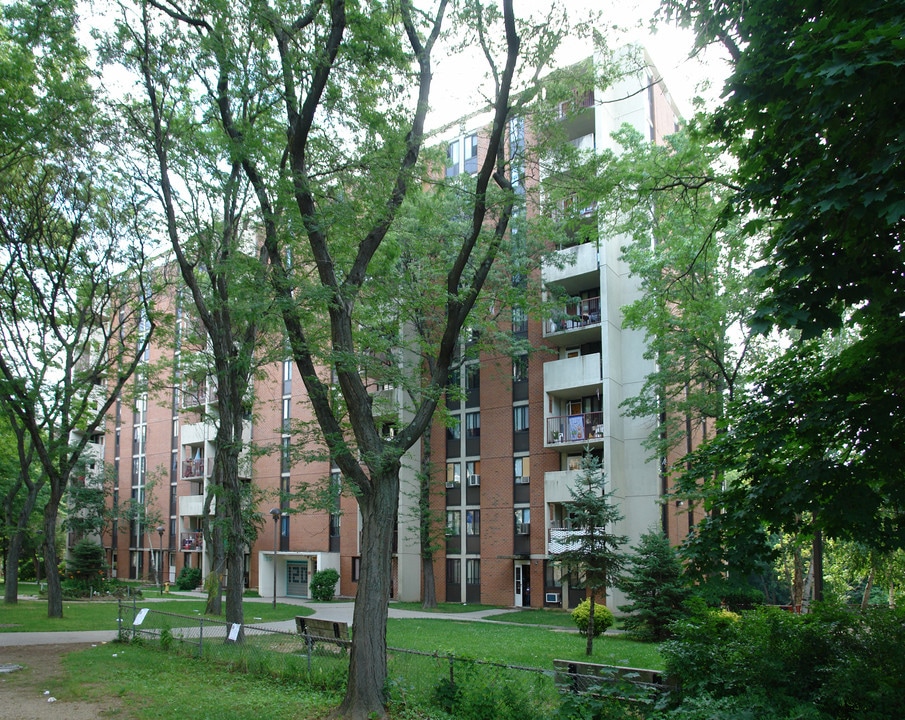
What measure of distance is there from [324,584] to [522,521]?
1169 centimetres

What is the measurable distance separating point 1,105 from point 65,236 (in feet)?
23.0

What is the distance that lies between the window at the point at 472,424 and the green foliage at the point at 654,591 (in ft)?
46.0

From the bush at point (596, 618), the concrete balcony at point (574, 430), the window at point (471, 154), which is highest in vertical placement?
the window at point (471, 154)

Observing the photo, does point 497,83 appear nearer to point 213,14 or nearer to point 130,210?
point 213,14

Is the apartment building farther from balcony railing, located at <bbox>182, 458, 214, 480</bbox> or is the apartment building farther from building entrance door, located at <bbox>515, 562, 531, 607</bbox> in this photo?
balcony railing, located at <bbox>182, 458, 214, 480</bbox>

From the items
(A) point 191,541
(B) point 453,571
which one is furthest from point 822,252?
(A) point 191,541

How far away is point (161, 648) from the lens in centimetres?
1612

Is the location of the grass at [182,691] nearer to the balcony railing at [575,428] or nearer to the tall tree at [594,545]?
the tall tree at [594,545]

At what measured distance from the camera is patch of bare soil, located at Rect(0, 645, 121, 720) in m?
10.6

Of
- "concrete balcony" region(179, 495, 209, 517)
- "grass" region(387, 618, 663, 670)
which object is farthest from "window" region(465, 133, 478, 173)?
"concrete balcony" region(179, 495, 209, 517)

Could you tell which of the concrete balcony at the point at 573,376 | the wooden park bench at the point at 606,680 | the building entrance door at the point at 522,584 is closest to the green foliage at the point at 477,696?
the wooden park bench at the point at 606,680

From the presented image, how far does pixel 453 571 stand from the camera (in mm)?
34406

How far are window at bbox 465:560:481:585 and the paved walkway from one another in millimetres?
2635

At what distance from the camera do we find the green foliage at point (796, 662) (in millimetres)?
7148
